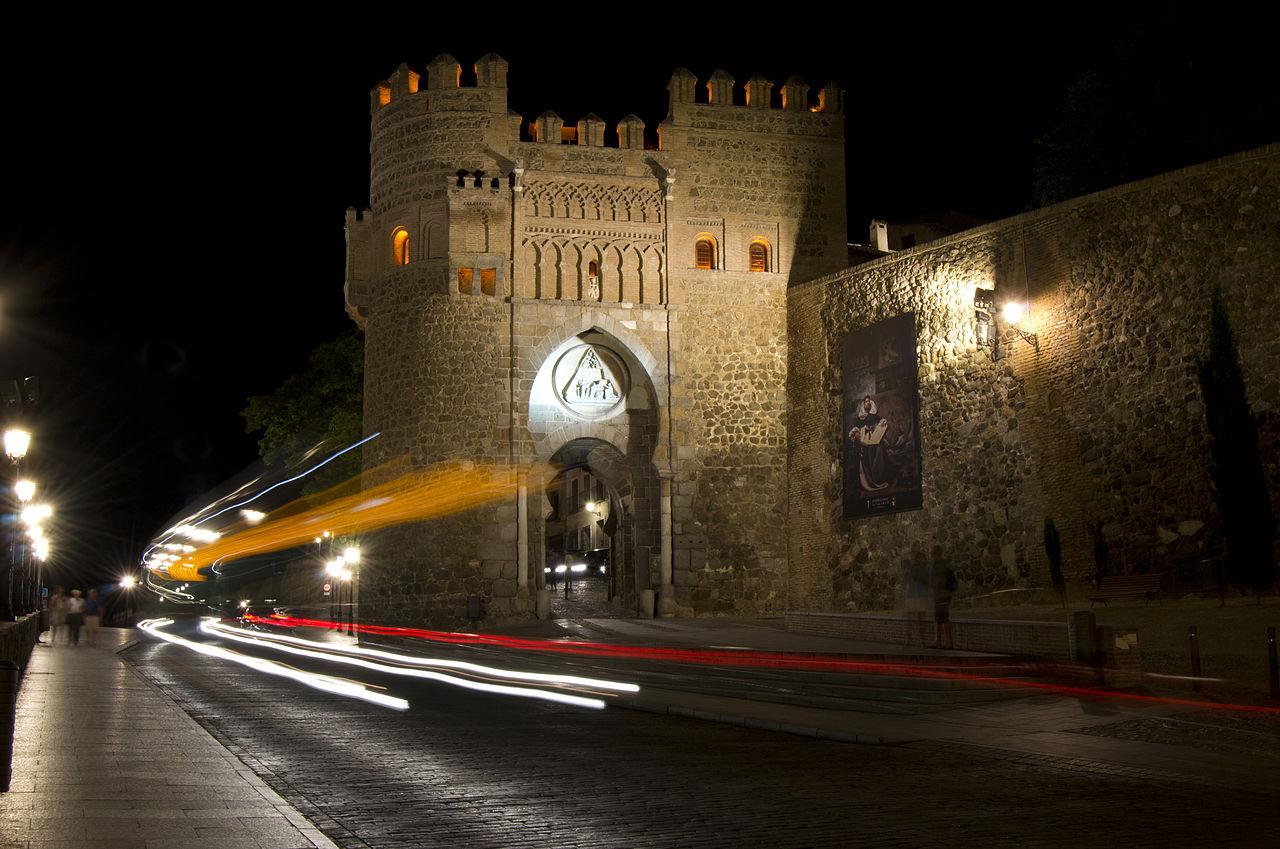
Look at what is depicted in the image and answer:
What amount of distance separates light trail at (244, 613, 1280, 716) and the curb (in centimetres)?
254

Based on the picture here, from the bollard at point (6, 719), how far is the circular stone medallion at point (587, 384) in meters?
21.6

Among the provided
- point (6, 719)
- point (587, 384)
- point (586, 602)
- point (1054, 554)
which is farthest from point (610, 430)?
point (6, 719)

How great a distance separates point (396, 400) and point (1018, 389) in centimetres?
1279

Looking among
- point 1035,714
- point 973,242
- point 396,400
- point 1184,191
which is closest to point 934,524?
point 973,242

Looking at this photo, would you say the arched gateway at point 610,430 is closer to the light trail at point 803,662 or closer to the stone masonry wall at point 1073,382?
the stone masonry wall at point 1073,382

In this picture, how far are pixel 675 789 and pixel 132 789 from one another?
9.47 feet

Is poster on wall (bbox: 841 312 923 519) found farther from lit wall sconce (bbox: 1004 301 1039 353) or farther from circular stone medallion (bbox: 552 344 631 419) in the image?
circular stone medallion (bbox: 552 344 631 419)

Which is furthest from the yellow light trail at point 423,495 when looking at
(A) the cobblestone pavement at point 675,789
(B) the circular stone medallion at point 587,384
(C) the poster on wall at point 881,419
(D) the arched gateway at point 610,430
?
(A) the cobblestone pavement at point 675,789

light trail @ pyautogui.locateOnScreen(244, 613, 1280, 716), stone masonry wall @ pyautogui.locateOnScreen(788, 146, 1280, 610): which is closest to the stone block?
light trail @ pyautogui.locateOnScreen(244, 613, 1280, 716)

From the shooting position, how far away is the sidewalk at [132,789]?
18.4 ft

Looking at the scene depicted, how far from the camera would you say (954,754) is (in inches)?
361

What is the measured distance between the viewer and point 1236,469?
17922 mm

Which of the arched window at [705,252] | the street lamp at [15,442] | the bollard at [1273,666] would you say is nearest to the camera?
the bollard at [1273,666]

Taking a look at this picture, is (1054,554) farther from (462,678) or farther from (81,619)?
Result: (81,619)
